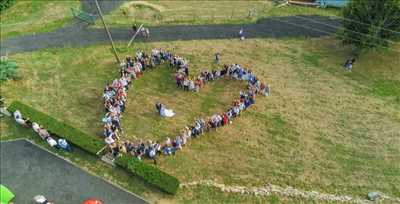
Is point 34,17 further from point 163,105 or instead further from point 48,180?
point 48,180

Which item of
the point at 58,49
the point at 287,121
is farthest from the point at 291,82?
the point at 58,49

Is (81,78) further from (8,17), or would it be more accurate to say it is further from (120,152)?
(8,17)

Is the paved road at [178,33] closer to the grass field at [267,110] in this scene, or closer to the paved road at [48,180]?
the grass field at [267,110]

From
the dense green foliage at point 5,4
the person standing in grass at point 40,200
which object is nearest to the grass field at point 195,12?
the dense green foliage at point 5,4

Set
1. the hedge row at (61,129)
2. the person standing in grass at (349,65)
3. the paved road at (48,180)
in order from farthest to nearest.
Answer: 1. the person standing in grass at (349,65)
2. the hedge row at (61,129)
3. the paved road at (48,180)

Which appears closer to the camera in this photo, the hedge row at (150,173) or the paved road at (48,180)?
the hedge row at (150,173)

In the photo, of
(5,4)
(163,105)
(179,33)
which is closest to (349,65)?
(179,33)

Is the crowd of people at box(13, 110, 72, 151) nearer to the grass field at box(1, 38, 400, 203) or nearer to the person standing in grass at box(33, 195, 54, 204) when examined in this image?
the grass field at box(1, 38, 400, 203)
